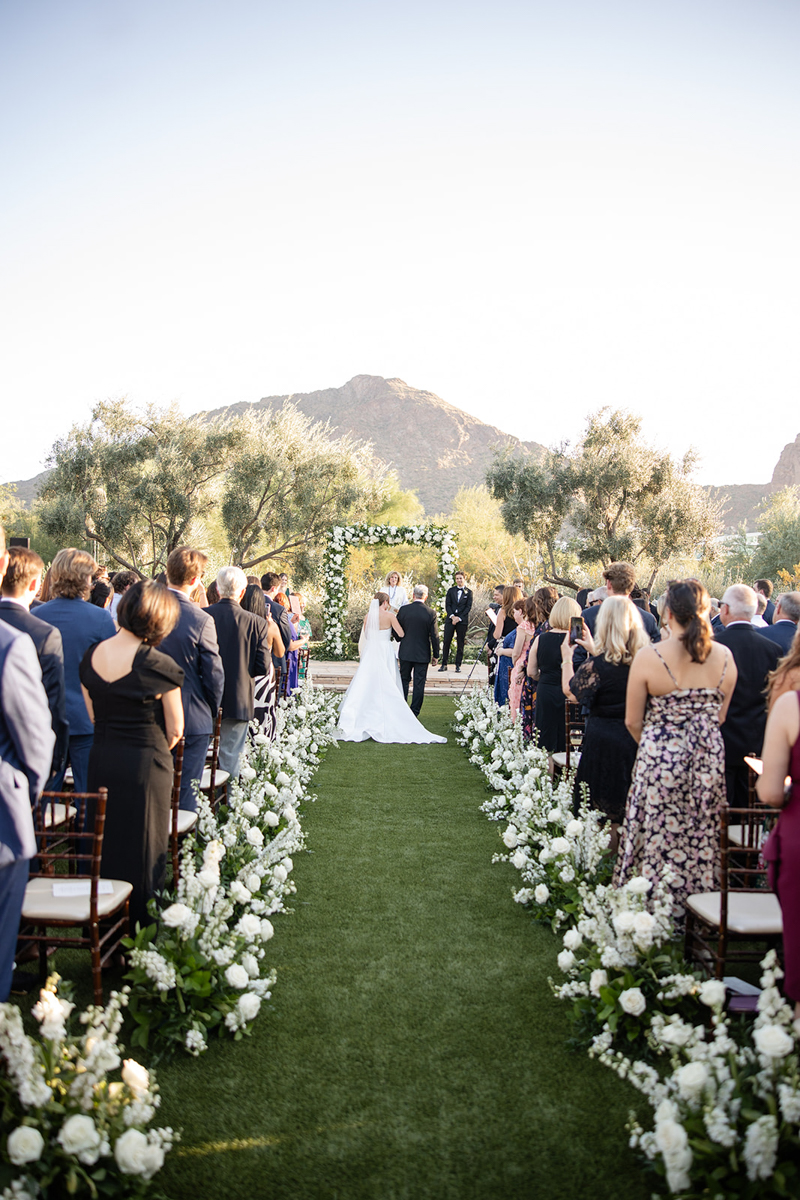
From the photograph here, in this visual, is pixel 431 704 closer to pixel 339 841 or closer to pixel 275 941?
pixel 339 841

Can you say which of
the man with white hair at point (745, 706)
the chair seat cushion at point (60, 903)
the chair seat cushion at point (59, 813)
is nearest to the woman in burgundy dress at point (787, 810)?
the chair seat cushion at point (60, 903)

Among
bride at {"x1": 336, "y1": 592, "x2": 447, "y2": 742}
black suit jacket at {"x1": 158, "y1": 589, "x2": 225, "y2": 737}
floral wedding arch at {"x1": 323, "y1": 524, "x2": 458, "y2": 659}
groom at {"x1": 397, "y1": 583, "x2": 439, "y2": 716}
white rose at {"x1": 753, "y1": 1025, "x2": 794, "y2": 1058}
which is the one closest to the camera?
white rose at {"x1": 753, "y1": 1025, "x2": 794, "y2": 1058}

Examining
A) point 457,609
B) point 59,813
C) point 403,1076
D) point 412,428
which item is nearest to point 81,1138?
point 403,1076

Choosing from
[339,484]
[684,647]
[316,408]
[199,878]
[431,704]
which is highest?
[316,408]

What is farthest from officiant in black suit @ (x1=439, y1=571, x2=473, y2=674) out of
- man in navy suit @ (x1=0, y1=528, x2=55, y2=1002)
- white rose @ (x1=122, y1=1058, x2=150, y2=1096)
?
white rose @ (x1=122, y1=1058, x2=150, y2=1096)

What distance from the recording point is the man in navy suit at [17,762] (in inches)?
103

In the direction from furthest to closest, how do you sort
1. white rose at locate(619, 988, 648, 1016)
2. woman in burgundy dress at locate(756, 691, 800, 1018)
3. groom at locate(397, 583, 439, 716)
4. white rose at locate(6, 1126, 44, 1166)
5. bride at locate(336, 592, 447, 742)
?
groom at locate(397, 583, 439, 716) < bride at locate(336, 592, 447, 742) < white rose at locate(619, 988, 648, 1016) < woman in burgundy dress at locate(756, 691, 800, 1018) < white rose at locate(6, 1126, 44, 1166)

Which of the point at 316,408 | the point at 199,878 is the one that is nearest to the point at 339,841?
the point at 199,878

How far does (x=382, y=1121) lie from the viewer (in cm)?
288

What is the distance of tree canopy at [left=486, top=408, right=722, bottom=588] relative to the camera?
80.6 ft

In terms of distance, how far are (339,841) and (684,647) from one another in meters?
3.45

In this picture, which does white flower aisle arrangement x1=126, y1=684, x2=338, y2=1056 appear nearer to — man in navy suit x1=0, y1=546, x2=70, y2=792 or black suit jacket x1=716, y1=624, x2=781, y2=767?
man in navy suit x1=0, y1=546, x2=70, y2=792

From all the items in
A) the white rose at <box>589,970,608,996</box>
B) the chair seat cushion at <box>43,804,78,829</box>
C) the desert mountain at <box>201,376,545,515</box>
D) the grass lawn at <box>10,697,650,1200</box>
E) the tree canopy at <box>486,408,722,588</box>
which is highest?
the desert mountain at <box>201,376,545,515</box>

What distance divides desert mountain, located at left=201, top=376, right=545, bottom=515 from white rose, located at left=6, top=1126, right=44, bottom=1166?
79.1 meters
